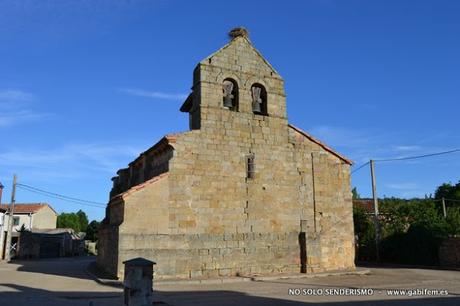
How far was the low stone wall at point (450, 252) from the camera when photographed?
→ 2117cm

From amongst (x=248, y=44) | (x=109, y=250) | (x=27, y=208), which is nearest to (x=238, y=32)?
(x=248, y=44)

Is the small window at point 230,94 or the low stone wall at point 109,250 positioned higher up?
the small window at point 230,94

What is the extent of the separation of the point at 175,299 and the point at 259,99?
10265mm

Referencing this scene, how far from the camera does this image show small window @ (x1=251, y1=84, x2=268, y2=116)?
18.9 metres

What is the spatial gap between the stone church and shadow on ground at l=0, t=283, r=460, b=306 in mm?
2638

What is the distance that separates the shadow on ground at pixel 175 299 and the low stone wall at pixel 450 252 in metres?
11.5

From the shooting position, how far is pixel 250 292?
1265 centimetres

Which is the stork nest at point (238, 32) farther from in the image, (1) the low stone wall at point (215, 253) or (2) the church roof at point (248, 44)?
(1) the low stone wall at point (215, 253)

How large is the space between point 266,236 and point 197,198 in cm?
330

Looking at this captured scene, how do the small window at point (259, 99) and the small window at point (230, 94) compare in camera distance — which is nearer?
the small window at point (230, 94)

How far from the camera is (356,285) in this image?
14.1 meters

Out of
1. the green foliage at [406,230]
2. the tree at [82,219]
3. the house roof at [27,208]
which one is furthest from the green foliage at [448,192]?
the tree at [82,219]

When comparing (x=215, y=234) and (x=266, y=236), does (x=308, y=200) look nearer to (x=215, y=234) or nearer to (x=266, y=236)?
(x=266, y=236)

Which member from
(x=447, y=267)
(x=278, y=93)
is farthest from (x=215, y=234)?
(x=447, y=267)
